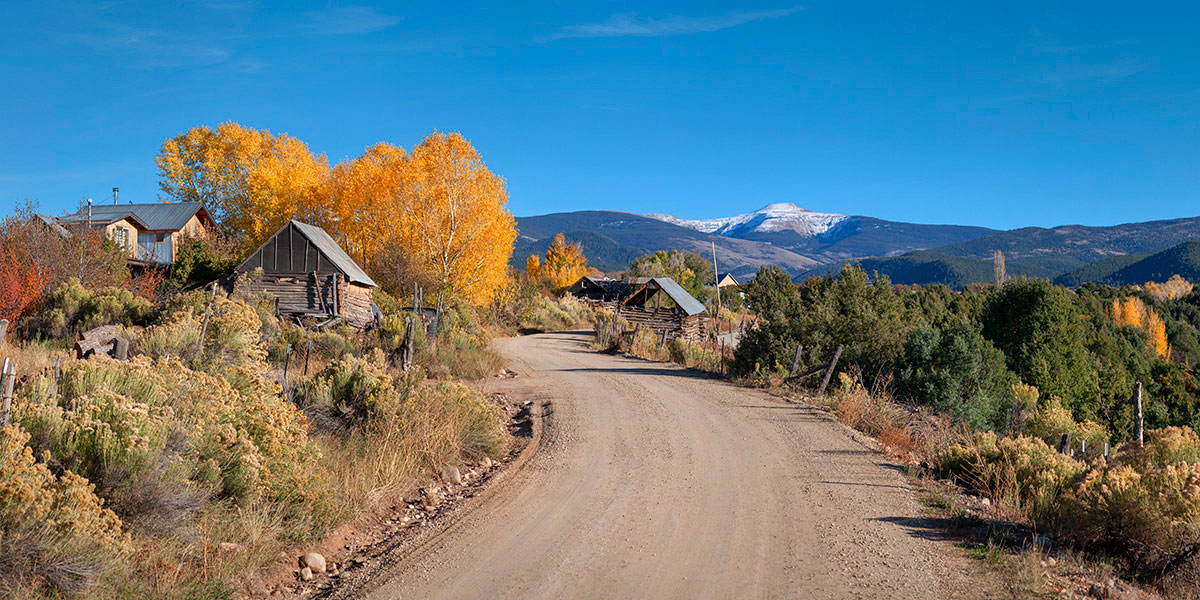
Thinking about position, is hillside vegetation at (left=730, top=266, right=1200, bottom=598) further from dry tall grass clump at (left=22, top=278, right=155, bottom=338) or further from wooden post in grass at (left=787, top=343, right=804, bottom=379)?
dry tall grass clump at (left=22, top=278, right=155, bottom=338)

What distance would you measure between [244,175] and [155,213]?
5228mm

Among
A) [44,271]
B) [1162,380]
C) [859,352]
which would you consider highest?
[44,271]

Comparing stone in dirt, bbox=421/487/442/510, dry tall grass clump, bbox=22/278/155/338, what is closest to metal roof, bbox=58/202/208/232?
dry tall grass clump, bbox=22/278/155/338

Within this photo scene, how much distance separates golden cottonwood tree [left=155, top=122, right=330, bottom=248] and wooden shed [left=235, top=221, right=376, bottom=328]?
12.2 meters

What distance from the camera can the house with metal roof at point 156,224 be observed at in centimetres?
3869

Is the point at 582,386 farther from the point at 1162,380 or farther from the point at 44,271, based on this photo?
the point at 1162,380

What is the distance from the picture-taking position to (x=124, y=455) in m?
5.15

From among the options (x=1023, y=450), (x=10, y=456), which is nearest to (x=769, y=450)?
(x=1023, y=450)

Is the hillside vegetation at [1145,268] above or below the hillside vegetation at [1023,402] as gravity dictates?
above

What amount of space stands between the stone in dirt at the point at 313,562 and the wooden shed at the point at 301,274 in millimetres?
21355

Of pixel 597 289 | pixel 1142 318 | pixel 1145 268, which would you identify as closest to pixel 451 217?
pixel 597 289

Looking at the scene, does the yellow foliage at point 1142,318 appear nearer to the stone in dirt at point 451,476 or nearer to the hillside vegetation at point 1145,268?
the stone in dirt at point 451,476

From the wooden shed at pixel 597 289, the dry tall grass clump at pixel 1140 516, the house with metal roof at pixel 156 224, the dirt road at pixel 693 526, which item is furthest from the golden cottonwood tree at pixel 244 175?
the dry tall grass clump at pixel 1140 516

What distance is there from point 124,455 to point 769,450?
25.4 feet
